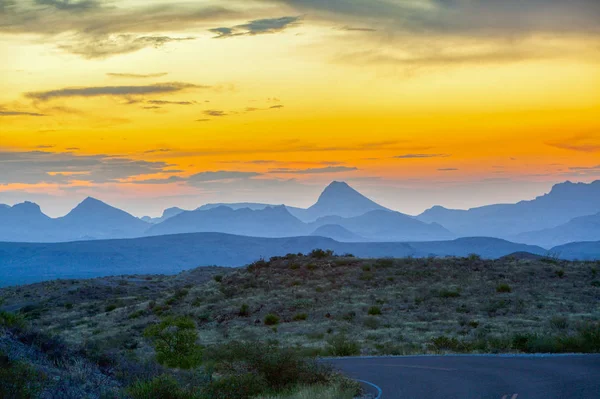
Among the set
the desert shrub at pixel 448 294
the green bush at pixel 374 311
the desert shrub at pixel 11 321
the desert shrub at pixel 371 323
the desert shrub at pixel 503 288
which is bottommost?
the desert shrub at pixel 371 323

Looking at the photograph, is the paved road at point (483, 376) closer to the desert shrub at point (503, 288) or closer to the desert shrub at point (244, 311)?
the desert shrub at point (244, 311)

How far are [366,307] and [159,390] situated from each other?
Result: 3439cm

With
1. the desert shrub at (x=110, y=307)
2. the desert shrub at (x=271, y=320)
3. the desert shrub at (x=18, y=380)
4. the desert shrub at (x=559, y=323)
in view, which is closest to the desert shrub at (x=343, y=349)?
the desert shrub at (x=559, y=323)

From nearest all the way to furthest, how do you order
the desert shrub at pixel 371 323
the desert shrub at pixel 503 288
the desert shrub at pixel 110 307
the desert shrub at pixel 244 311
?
1. the desert shrub at pixel 371 323
2. the desert shrub at pixel 244 311
3. the desert shrub at pixel 503 288
4. the desert shrub at pixel 110 307

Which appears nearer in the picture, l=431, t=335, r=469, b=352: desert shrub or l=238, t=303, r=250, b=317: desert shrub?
l=431, t=335, r=469, b=352: desert shrub

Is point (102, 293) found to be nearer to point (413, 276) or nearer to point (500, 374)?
point (413, 276)

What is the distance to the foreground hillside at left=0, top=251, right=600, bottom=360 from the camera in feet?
114

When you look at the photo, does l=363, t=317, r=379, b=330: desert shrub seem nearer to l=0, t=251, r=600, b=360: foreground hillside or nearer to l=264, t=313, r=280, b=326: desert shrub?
l=0, t=251, r=600, b=360: foreground hillside

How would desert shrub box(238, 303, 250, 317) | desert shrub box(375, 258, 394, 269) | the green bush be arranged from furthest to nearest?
desert shrub box(375, 258, 394, 269) → desert shrub box(238, 303, 250, 317) → the green bush

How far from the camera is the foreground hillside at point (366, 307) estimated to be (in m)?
34.8

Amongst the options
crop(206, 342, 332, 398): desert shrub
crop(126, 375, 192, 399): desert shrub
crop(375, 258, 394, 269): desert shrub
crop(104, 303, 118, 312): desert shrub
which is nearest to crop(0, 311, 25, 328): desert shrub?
crop(126, 375, 192, 399): desert shrub

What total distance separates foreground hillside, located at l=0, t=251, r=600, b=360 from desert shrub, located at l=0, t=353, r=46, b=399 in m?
15.0

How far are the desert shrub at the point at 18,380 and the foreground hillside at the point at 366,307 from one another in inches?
590

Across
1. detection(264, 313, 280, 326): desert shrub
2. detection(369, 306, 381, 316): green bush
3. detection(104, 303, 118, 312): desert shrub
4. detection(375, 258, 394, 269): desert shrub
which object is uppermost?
detection(375, 258, 394, 269): desert shrub
